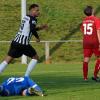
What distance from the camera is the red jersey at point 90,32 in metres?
17.4

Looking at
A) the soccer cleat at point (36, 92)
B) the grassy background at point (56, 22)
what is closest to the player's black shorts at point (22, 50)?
the soccer cleat at point (36, 92)

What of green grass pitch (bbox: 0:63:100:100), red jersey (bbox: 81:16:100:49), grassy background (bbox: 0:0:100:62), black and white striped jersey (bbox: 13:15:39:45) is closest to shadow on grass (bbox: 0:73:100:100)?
green grass pitch (bbox: 0:63:100:100)

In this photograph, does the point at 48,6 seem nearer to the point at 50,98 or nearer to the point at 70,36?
the point at 70,36

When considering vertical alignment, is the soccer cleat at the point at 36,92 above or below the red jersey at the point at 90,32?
below

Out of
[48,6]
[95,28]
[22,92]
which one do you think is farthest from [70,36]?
[22,92]

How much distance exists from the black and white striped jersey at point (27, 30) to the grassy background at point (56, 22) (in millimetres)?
13097

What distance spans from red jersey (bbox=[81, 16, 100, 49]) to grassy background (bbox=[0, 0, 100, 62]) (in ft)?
33.4

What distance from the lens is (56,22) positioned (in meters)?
31.2

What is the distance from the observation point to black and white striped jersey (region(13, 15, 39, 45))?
14.6 metres

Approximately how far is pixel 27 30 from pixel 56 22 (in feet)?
53.8

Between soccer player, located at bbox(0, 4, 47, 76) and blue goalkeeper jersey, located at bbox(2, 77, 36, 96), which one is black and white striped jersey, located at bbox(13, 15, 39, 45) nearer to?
soccer player, located at bbox(0, 4, 47, 76)

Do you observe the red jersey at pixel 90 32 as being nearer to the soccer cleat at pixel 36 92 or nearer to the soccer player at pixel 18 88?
the soccer player at pixel 18 88

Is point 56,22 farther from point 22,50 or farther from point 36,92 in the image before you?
point 36,92

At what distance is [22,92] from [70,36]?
1650cm
